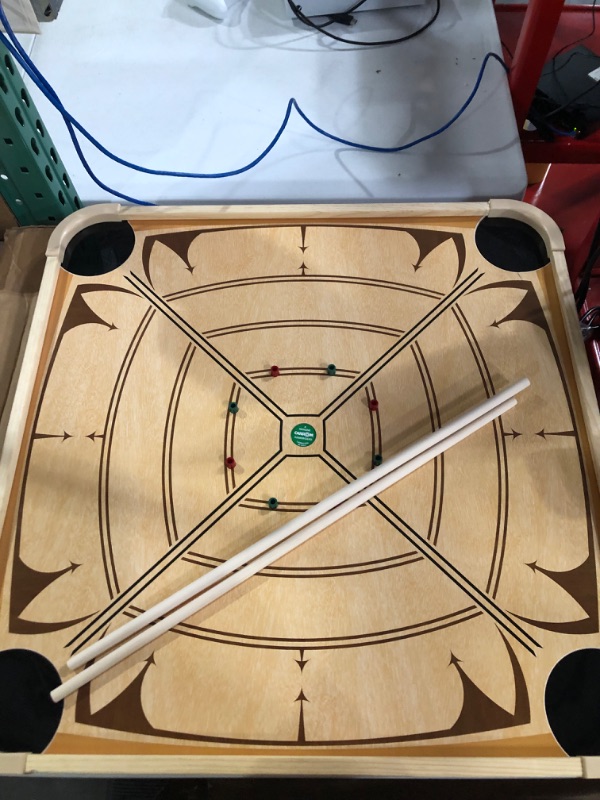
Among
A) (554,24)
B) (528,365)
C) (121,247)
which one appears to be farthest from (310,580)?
(554,24)

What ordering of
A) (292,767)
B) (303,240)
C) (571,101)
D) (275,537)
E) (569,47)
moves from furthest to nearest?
1. (569,47)
2. (571,101)
3. (303,240)
4. (275,537)
5. (292,767)

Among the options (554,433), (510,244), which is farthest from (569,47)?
(554,433)

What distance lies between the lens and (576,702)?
2.46 ft

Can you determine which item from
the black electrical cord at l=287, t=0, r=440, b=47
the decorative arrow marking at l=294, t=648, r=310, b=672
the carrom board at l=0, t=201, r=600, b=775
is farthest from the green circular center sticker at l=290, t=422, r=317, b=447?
the black electrical cord at l=287, t=0, r=440, b=47

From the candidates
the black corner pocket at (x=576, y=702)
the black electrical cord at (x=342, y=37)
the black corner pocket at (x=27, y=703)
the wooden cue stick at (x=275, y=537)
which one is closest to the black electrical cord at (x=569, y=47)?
the black electrical cord at (x=342, y=37)

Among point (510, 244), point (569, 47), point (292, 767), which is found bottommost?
point (292, 767)

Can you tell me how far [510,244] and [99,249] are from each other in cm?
70

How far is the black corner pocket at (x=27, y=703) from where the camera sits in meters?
0.73

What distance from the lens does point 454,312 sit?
98cm

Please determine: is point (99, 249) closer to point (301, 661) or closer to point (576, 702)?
point (301, 661)

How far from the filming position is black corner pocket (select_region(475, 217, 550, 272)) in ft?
3.38

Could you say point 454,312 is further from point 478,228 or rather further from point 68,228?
point 68,228

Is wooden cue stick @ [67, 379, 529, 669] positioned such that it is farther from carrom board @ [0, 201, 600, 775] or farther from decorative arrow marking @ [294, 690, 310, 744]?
decorative arrow marking @ [294, 690, 310, 744]

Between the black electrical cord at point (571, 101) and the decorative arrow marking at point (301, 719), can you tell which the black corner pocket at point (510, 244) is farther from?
the decorative arrow marking at point (301, 719)
